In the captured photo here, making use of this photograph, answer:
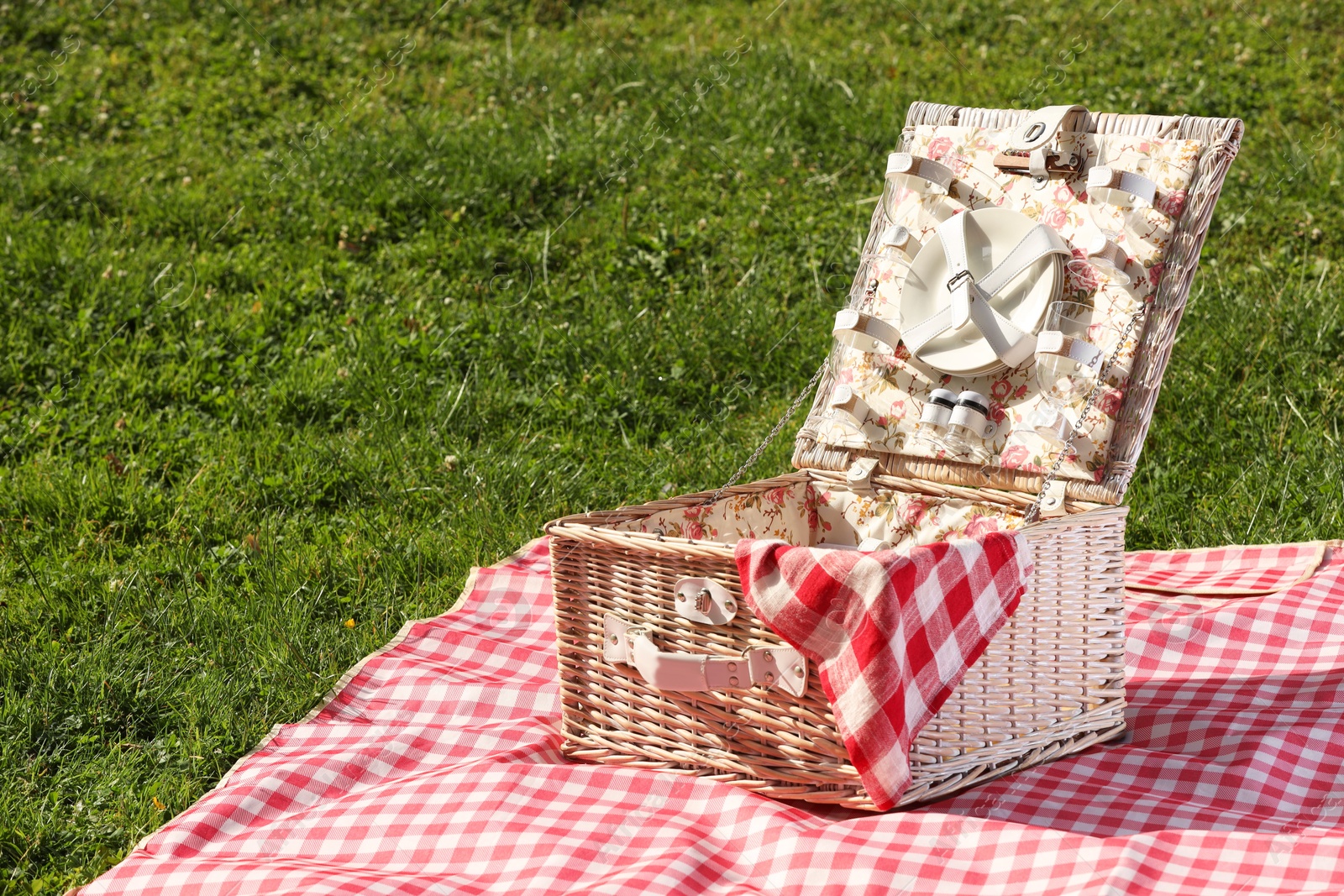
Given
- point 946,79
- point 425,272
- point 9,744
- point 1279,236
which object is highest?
point 946,79

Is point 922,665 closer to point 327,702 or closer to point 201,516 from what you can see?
point 327,702

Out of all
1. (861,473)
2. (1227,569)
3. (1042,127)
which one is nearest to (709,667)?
(861,473)

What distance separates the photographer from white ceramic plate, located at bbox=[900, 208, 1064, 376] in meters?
2.83

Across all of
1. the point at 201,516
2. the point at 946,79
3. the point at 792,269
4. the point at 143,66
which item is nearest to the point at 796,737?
the point at 201,516

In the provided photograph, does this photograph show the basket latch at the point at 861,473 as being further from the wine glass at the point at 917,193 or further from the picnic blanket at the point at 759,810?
the picnic blanket at the point at 759,810

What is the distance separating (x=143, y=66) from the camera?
6590mm

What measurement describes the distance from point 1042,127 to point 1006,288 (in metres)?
0.36

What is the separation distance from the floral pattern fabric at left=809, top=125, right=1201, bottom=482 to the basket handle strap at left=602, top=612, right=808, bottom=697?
847 millimetres

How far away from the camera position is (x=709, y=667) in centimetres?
221

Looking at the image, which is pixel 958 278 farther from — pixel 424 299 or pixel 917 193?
pixel 424 299

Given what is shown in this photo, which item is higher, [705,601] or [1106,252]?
[1106,252]

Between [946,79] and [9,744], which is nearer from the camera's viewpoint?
[9,744]

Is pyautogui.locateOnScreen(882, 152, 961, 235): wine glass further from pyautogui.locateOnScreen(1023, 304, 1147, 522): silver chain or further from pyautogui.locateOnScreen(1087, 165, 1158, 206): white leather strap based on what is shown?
pyautogui.locateOnScreen(1023, 304, 1147, 522): silver chain

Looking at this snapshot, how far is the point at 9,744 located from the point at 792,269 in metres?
3.26
